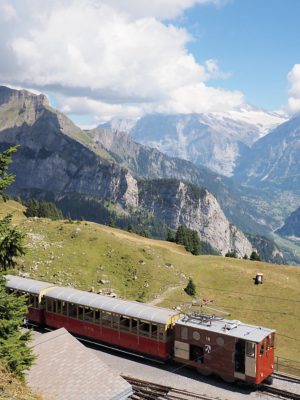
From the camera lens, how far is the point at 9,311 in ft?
80.8

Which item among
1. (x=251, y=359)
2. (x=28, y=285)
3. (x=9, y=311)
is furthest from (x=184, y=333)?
(x=28, y=285)

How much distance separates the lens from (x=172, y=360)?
39.5 meters

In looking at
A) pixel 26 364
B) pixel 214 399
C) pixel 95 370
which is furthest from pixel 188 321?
pixel 26 364

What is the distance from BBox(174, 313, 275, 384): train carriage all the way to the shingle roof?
8629 millimetres

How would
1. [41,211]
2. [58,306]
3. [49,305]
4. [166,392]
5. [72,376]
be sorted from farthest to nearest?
[41,211] → [49,305] → [58,306] → [166,392] → [72,376]

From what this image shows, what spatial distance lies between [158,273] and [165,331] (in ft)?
118

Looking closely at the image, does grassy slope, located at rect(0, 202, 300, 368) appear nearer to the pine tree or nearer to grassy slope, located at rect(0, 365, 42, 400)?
the pine tree

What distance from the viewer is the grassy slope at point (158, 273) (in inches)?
2613

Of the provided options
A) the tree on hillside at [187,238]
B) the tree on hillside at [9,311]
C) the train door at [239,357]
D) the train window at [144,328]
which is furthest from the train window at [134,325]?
the tree on hillside at [187,238]

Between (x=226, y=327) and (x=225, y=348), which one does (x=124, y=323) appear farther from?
(x=225, y=348)

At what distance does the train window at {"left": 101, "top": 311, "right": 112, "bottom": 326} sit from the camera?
42650mm

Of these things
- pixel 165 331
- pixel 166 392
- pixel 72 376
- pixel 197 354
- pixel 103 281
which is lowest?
pixel 166 392

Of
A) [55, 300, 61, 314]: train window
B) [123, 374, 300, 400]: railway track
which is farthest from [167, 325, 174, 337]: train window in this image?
[55, 300, 61, 314]: train window

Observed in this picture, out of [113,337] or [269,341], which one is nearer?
[269,341]
